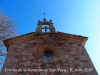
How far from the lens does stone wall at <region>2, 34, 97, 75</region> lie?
661cm

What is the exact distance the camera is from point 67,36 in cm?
859

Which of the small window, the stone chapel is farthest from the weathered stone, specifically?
the small window

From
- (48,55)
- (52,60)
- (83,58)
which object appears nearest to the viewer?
(52,60)

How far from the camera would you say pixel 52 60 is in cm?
721

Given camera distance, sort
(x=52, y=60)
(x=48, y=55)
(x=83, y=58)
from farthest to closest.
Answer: (x=48, y=55), (x=83, y=58), (x=52, y=60)

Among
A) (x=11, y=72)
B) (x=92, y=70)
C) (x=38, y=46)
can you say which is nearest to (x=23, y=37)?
(x=38, y=46)

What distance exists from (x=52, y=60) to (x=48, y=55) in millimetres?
533

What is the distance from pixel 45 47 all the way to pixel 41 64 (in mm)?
1274

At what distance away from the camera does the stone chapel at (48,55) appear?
21.7ft

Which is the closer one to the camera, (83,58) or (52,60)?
(52,60)

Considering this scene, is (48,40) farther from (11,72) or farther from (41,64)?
(11,72)

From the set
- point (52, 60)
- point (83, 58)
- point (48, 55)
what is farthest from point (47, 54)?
point (83, 58)

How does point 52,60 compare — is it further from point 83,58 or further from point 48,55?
point 83,58

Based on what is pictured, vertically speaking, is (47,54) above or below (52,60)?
above
